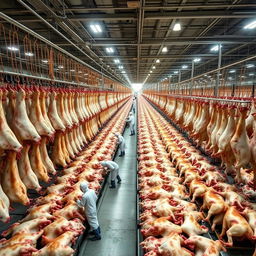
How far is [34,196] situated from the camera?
423 cm

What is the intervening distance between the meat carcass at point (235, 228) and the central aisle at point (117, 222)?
1.75 meters

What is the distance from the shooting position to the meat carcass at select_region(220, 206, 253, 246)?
2.90 m

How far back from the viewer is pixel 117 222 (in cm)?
485

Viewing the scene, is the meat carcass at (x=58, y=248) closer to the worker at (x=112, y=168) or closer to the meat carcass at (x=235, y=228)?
the meat carcass at (x=235, y=228)

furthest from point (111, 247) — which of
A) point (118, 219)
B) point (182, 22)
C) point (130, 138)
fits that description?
point (130, 138)

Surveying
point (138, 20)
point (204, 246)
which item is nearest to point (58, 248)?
point (204, 246)

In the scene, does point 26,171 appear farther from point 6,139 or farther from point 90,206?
point 90,206

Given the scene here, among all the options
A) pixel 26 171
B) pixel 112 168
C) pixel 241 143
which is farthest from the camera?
pixel 112 168

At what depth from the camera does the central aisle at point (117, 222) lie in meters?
3.97

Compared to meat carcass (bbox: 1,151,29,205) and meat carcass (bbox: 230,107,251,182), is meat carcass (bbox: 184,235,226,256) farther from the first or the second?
meat carcass (bbox: 1,151,29,205)

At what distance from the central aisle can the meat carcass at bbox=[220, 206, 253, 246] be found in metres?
1.75

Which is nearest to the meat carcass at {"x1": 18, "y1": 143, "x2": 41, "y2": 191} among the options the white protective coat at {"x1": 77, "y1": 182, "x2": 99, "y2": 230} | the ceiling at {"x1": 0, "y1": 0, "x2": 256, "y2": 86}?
the white protective coat at {"x1": 77, "y1": 182, "x2": 99, "y2": 230}

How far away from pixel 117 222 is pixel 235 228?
2.65 m

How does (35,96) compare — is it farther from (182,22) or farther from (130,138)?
(130,138)
